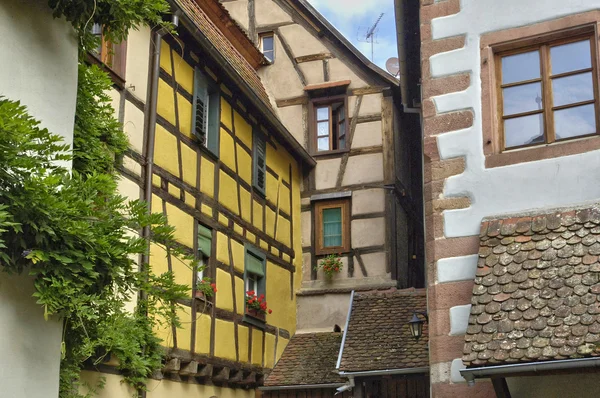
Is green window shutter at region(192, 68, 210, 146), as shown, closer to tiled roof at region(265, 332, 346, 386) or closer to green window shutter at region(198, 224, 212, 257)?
green window shutter at region(198, 224, 212, 257)

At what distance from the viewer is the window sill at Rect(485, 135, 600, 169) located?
6.78m

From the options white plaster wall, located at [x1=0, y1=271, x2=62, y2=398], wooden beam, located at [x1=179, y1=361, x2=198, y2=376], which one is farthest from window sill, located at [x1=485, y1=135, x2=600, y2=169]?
wooden beam, located at [x1=179, y1=361, x2=198, y2=376]

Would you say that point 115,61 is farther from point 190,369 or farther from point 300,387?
point 300,387

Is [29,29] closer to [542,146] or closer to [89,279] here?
[89,279]

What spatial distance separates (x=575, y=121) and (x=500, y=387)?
2.23m

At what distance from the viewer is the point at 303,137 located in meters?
16.2

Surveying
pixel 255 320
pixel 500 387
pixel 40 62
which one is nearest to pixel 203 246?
pixel 255 320

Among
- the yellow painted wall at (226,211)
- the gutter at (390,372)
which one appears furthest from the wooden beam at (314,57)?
the gutter at (390,372)

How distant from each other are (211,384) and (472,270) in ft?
19.2

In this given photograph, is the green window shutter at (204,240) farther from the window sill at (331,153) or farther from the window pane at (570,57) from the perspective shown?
the window pane at (570,57)

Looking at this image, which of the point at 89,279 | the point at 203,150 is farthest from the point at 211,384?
the point at 89,279

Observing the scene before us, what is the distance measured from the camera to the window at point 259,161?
45.4 ft

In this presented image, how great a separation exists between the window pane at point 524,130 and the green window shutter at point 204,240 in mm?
5496

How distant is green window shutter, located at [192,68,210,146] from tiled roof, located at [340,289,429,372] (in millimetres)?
3196
